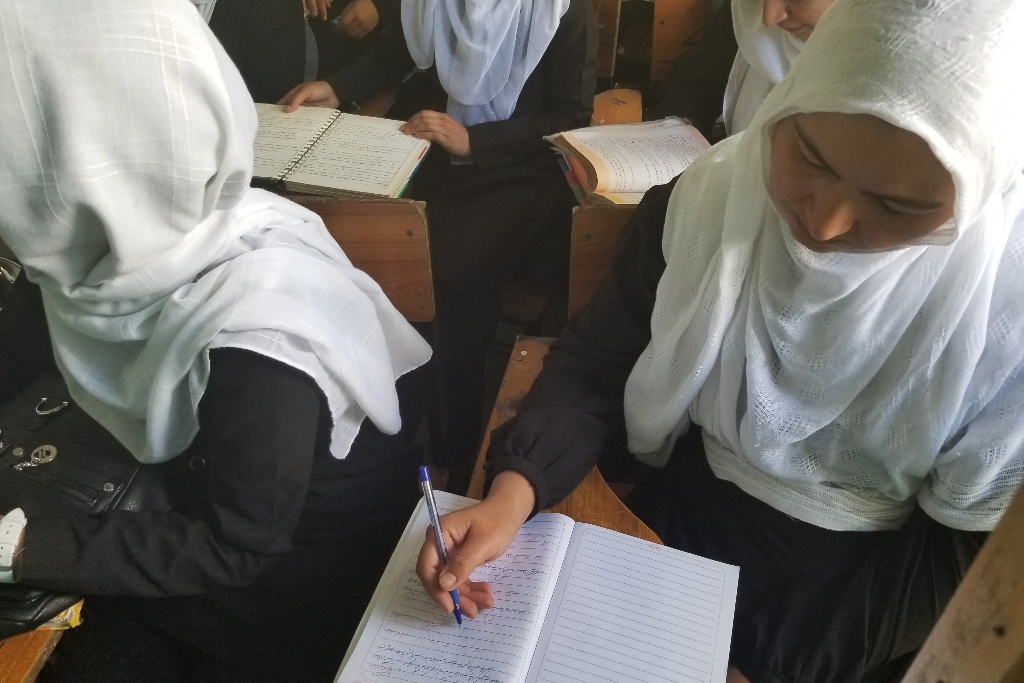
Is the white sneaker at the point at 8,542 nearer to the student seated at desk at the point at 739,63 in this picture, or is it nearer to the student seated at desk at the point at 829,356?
the student seated at desk at the point at 829,356

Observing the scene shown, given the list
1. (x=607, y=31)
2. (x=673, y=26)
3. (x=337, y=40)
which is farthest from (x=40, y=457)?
(x=673, y=26)

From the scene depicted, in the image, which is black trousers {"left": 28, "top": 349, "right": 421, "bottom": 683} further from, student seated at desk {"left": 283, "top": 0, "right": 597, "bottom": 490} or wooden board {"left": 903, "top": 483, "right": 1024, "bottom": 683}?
wooden board {"left": 903, "top": 483, "right": 1024, "bottom": 683}

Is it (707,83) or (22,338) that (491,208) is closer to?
(707,83)

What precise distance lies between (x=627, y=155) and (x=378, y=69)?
2.87 ft

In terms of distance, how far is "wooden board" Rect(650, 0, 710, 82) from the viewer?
2.22 metres

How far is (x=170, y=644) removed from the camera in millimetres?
971

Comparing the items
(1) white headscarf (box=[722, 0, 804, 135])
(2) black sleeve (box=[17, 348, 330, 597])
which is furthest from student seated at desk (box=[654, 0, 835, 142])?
(2) black sleeve (box=[17, 348, 330, 597])

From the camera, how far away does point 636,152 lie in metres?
1.49

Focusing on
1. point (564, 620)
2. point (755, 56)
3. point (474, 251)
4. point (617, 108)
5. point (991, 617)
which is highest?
point (991, 617)

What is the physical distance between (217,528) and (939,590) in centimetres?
89

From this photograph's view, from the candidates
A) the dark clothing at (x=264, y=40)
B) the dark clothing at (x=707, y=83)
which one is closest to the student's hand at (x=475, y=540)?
the dark clothing at (x=707, y=83)

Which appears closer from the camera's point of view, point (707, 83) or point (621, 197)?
point (621, 197)

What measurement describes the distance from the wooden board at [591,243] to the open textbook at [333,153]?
413mm

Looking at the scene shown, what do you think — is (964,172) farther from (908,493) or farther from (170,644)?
(170,644)
